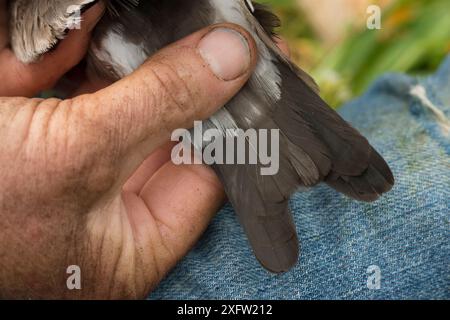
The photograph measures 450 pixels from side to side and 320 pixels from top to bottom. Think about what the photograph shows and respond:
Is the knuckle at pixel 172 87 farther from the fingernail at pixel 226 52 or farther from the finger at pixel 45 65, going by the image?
the finger at pixel 45 65

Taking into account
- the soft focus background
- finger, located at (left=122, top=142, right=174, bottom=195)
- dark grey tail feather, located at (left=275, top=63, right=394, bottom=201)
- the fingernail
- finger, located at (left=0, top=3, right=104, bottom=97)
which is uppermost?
the fingernail

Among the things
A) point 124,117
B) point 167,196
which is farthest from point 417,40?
point 124,117

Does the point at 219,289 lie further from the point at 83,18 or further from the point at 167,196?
the point at 83,18

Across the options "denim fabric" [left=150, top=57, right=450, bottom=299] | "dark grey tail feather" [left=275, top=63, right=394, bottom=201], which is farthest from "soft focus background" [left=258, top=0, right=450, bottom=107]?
"dark grey tail feather" [left=275, top=63, right=394, bottom=201]

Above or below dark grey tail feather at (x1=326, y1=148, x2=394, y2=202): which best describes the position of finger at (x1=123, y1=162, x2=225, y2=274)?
below

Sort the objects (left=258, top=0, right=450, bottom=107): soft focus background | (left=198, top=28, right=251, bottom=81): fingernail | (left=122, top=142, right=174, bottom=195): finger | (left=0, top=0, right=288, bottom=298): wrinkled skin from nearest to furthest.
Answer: (left=0, top=0, right=288, bottom=298): wrinkled skin → (left=198, top=28, right=251, bottom=81): fingernail → (left=122, top=142, right=174, bottom=195): finger → (left=258, top=0, right=450, bottom=107): soft focus background

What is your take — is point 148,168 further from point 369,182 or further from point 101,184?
point 369,182

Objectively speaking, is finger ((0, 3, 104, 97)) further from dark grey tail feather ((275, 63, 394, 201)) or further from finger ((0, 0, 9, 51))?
dark grey tail feather ((275, 63, 394, 201))
